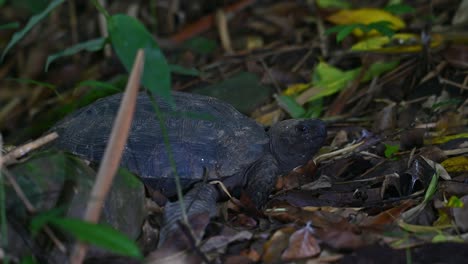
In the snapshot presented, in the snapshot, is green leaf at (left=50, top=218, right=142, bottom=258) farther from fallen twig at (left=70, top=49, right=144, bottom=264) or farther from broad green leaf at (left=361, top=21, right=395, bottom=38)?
broad green leaf at (left=361, top=21, right=395, bottom=38)

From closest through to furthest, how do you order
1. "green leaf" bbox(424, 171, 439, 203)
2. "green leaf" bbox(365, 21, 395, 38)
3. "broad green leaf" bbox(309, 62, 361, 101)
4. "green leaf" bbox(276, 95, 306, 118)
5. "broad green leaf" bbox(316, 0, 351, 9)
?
"green leaf" bbox(424, 171, 439, 203)
"green leaf" bbox(365, 21, 395, 38)
"green leaf" bbox(276, 95, 306, 118)
"broad green leaf" bbox(309, 62, 361, 101)
"broad green leaf" bbox(316, 0, 351, 9)

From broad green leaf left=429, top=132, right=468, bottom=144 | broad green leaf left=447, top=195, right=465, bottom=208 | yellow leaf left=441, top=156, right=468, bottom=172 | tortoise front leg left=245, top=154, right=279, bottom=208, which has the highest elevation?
broad green leaf left=447, top=195, right=465, bottom=208

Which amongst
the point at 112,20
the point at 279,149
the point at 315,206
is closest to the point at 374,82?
the point at 279,149

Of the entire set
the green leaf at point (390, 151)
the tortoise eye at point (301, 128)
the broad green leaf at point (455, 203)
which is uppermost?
the tortoise eye at point (301, 128)

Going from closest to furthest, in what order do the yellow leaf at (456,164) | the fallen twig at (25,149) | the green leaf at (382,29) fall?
the fallen twig at (25,149) < the yellow leaf at (456,164) < the green leaf at (382,29)

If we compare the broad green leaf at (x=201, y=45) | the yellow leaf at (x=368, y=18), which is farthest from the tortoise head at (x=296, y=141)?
the broad green leaf at (x=201, y=45)

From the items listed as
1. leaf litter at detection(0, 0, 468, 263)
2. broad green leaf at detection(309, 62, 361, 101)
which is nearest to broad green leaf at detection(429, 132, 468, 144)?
leaf litter at detection(0, 0, 468, 263)

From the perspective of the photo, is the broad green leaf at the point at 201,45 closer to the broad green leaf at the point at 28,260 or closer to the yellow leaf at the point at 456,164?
the yellow leaf at the point at 456,164
